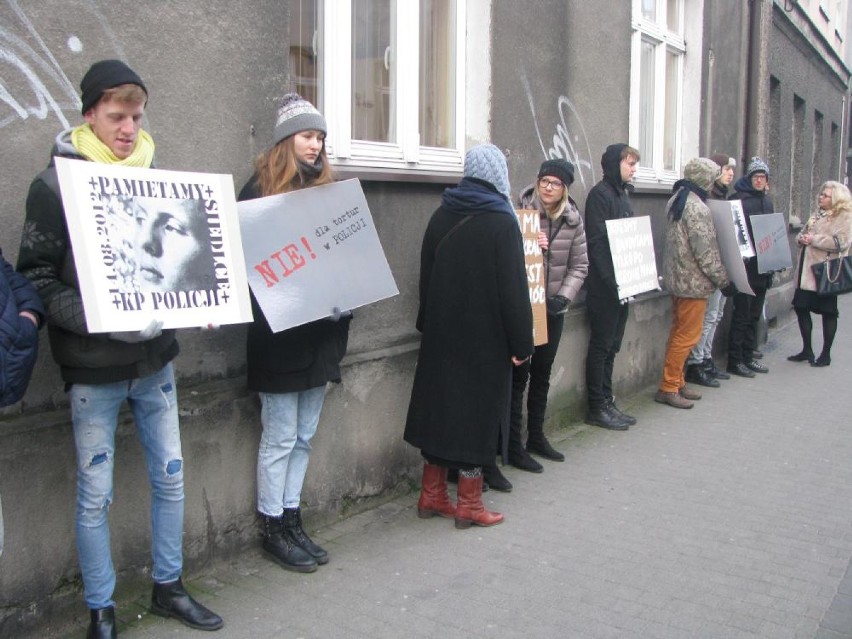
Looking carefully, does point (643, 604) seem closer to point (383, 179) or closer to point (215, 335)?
point (215, 335)

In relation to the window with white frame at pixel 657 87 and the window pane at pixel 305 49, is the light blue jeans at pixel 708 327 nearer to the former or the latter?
the window with white frame at pixel 657 87

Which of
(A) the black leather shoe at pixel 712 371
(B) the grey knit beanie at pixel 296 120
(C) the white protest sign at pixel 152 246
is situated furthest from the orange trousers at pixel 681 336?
(C) the white protest sign at pixel 152 246

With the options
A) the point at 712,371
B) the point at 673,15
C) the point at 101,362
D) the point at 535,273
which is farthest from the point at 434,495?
the point at 673,15

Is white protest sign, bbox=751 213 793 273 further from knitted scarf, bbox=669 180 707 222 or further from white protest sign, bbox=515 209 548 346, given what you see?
white protest sign, bbox=515 209 548 346

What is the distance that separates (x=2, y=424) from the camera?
10.3 feet

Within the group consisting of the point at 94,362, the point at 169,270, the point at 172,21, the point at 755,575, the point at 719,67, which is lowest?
the point at 755,575

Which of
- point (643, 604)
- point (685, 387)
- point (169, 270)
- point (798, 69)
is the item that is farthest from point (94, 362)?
point (798, 69)

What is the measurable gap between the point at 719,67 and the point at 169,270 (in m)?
8.28

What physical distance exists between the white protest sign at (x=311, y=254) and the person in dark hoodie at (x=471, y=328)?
0.43 meters

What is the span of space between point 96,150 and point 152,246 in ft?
1.20

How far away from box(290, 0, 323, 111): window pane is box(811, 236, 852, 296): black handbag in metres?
6.36

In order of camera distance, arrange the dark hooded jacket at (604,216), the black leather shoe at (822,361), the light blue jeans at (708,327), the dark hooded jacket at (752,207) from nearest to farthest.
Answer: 1. the dark hooded jacket at (604,216)
2. the light blue jeans at (708,327)
3. the dark hooded jacket at (752,207)
4. the black leather shoe at (822,361)

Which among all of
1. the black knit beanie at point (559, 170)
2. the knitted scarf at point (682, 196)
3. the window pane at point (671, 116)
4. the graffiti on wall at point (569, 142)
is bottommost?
the knitted scarf at point (682, 196)

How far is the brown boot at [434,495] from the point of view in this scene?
470cm
